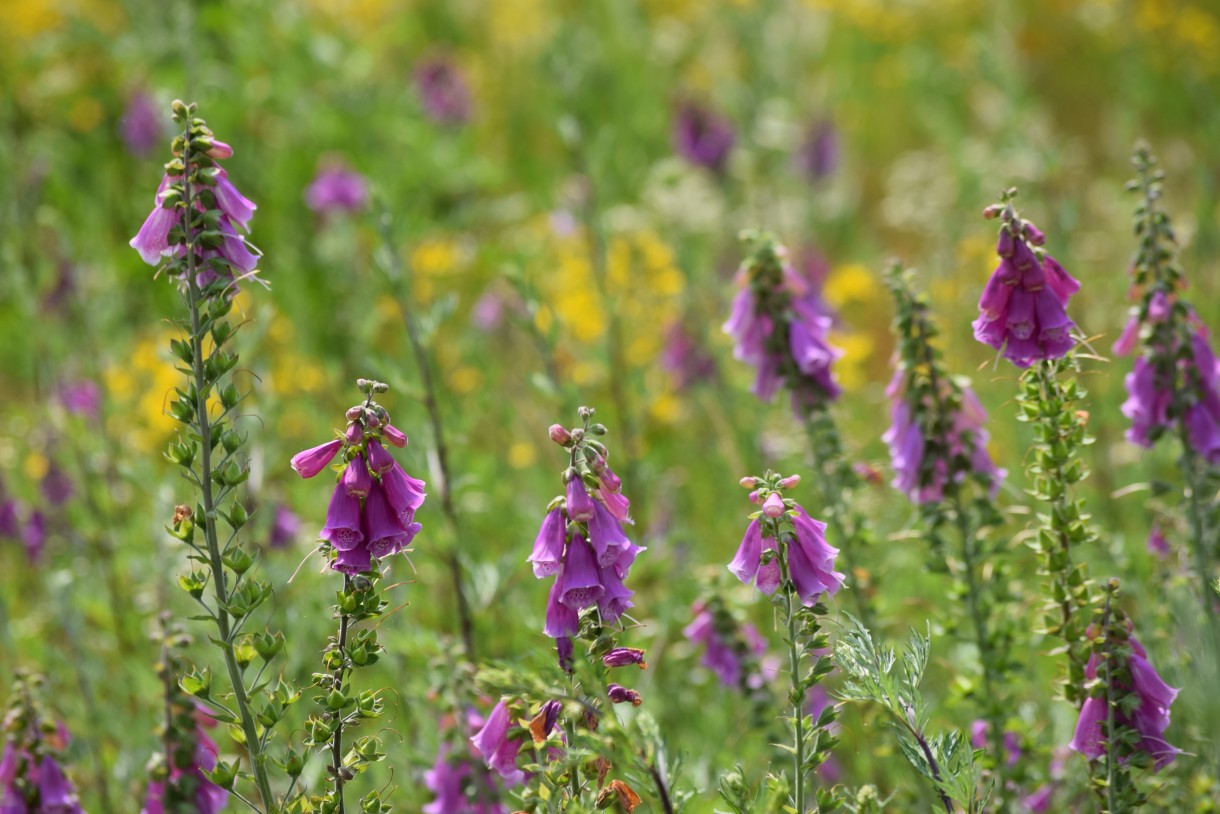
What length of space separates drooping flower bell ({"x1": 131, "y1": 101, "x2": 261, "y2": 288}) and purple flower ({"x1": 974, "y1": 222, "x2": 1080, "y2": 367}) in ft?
4.58

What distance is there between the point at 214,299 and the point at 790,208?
634 centimetres

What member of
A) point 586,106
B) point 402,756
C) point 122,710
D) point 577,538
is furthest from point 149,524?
point 586,106

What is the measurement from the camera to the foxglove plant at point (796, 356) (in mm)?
2969

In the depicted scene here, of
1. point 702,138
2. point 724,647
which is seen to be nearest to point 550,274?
point 702,138

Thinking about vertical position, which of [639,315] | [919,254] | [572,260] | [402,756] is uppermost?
[919,254]

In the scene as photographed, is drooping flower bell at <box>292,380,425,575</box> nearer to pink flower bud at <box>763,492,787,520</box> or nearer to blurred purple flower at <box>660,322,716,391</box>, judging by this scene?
pink flower bud at <box>763,492,787,520</box>

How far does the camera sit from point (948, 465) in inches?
107

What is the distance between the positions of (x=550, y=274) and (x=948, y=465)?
550 cm

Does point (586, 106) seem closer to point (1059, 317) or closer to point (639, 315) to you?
point (639, 315)

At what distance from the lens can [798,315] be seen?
120 inches

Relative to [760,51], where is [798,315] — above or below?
below

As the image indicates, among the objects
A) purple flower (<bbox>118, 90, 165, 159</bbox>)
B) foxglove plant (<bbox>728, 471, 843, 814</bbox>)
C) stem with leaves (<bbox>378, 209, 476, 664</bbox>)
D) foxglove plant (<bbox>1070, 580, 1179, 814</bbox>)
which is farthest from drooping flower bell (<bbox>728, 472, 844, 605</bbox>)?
purple flower (<bbox>118, 90, 165, 159</bbox>)

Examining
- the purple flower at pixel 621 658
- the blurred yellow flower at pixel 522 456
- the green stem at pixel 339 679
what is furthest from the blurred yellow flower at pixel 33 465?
the purple flower at pixel 621 658

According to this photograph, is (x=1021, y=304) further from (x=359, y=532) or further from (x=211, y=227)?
(x=211, y=227)
